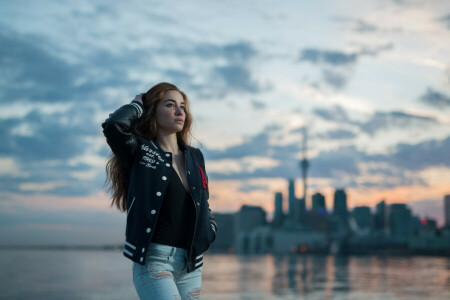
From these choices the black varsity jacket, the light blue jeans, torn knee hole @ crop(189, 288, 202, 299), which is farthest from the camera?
torn knee hole @ crop(189, 288, 202, 299)

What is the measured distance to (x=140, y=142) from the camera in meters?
3.20

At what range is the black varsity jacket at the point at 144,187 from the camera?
297cm

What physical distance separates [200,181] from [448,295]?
14255 millimetres

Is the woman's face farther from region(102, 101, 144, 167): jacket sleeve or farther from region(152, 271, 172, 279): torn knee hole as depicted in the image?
region(152, 271, 172, 279): torn knee hole

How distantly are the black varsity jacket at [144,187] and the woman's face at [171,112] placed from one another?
0.13 meters

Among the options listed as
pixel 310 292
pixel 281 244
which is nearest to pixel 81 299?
pixel 310 292

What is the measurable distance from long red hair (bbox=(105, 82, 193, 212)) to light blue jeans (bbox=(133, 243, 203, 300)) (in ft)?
1.71

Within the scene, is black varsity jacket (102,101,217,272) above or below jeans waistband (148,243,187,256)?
above

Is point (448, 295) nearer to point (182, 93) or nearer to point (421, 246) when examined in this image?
point (182, 93)

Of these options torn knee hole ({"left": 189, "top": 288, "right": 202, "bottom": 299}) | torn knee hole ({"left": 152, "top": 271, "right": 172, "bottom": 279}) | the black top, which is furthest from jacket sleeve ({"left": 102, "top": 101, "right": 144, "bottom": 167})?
torn knee hole ({"left": 189, "top": 288, "right": 202, "bottom": 299})

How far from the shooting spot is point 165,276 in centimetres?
292

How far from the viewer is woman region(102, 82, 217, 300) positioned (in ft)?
9.68

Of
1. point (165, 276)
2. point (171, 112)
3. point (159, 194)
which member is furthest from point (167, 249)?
point (171, 112)

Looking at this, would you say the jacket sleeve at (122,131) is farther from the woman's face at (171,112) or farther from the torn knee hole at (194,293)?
the torn knee hole at (194,293)
